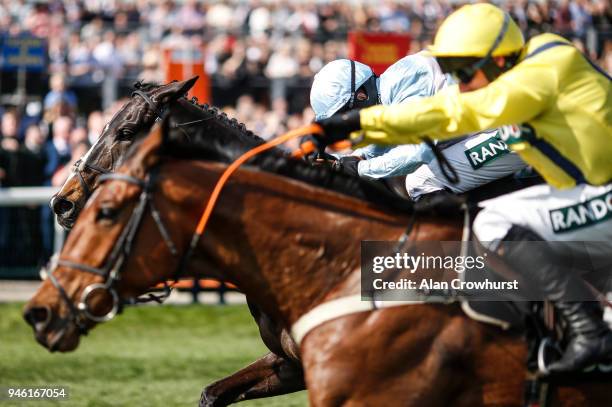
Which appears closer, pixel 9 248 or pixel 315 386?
pixel 315 386

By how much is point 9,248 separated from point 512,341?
27.9 ft

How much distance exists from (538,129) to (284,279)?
118cm

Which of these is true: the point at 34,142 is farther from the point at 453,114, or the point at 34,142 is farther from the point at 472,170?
the point at 453,114

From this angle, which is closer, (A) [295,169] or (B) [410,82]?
(A) [295,169]

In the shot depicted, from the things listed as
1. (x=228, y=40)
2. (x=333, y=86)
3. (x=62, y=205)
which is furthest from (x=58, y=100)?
(x=333, y=86)

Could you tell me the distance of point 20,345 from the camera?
9805 millimetres

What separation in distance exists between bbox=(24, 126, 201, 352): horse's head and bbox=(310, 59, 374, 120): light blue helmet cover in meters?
2.19

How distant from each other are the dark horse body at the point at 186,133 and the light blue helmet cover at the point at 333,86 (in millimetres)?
581

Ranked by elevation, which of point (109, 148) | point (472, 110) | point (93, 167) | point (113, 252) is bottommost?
point (93, 167)

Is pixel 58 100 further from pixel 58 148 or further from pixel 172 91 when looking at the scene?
pixel 172 91

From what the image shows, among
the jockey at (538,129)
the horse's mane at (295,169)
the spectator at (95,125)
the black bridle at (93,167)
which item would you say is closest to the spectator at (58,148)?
the spectator at (95,125)

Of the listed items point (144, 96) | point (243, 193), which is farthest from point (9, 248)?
point (243, 193)

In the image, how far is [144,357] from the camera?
9.32 metres

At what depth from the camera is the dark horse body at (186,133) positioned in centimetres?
539
